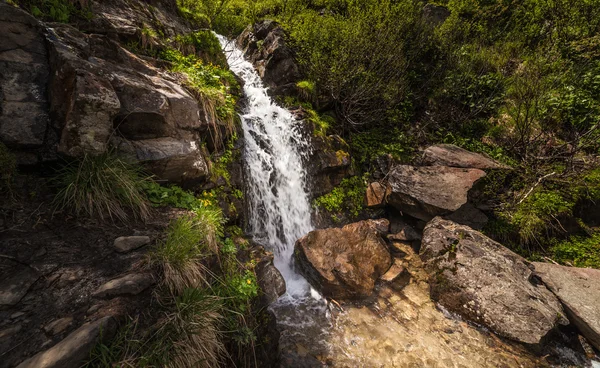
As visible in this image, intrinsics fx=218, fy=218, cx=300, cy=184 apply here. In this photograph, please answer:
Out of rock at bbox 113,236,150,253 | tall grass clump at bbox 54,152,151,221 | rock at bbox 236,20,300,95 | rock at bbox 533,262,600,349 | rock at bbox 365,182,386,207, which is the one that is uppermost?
rock at bbox 236,20,300,95

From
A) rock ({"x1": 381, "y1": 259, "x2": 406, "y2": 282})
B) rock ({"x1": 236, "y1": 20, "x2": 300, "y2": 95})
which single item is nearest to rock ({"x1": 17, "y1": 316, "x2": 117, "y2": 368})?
rock ({"x1": 381, "y1": 259, "x2": 406, "y2": 282})

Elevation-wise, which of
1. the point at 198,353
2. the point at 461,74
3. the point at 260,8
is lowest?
the point at 198,353

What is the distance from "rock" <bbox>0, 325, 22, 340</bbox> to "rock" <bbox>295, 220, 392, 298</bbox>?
12.6 feet

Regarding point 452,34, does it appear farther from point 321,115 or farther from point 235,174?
point 235,174

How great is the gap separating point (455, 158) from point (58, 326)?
27.7ft

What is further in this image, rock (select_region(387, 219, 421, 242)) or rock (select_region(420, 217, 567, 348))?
rock (select_region(387, 219, 421, 242))

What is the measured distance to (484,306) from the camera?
417cm

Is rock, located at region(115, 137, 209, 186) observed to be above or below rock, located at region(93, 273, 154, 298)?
above

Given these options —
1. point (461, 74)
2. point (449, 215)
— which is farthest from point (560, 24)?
point (449, 215)

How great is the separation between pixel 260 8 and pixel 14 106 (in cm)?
1123

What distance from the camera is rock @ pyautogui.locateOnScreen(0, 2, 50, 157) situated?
2.46m

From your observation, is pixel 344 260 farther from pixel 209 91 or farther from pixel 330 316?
pixel 209 91

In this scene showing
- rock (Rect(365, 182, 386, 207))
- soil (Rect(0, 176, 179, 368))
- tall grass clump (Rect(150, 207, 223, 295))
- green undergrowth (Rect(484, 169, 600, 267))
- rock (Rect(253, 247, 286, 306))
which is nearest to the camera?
soil (Rect(0, 176, 179, 368))

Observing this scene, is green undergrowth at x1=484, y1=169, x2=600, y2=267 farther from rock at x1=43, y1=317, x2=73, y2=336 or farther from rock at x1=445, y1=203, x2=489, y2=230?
rock at x1=43, y1=317, x2=73, y2=336
